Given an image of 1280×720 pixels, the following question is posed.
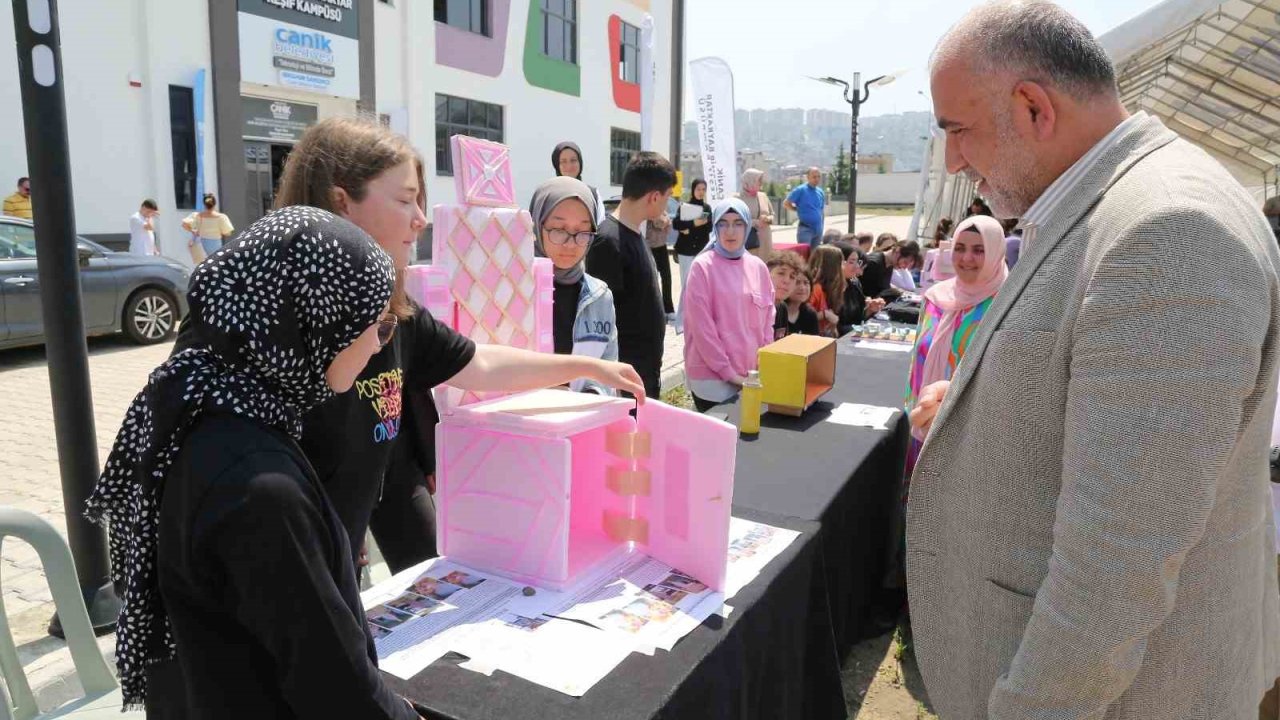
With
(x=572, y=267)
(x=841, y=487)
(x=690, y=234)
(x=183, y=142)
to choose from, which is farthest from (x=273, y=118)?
(x=841, y=487)

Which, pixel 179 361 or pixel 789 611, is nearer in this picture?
pixel 179 361

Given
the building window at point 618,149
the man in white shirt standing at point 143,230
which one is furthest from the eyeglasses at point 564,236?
the building window at point 618,149

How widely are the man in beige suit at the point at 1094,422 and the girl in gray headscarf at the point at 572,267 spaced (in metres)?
1.38

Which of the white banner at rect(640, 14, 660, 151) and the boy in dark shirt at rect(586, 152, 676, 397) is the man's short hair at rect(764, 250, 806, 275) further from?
the white banner at rect(640, 14, 660, 151)

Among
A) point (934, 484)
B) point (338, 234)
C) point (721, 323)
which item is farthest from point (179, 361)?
point (721, 323)

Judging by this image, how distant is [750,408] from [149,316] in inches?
288

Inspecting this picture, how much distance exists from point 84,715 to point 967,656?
1.70 m

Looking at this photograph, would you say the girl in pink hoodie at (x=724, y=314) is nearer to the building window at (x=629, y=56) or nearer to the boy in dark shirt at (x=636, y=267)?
the boy in dark shirt at (x=636, y=267)

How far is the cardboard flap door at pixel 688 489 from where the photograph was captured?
5.06 feet

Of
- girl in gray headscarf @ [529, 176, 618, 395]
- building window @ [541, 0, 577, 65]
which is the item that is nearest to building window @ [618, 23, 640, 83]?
building window @ [541, 0, 577, 65]

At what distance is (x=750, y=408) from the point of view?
2.87 metres

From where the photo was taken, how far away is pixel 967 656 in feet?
4.05

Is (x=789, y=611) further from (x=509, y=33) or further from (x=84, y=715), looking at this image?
(x=509, y=33)

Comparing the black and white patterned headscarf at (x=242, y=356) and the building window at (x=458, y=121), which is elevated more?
the building window at (x=458, y=121)
